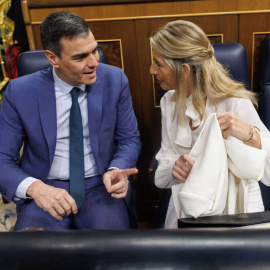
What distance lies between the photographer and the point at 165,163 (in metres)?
1.57

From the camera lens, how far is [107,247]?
2.26 feet

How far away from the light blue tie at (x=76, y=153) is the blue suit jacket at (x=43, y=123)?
0.06m

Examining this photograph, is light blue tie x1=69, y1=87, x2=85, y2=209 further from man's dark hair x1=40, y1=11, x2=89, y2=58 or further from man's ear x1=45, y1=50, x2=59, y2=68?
man's dark hair x1=40, y1=11, x2=89, y2=58

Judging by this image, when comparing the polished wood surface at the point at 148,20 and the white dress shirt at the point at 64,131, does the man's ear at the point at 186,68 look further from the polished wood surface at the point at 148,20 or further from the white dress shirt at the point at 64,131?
the polished wood surface at the point at 148,20

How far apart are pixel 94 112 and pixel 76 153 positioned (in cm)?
19

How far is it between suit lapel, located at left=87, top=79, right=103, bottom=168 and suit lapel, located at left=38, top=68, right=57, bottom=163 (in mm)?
150

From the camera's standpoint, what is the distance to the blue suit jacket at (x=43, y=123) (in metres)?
1.53

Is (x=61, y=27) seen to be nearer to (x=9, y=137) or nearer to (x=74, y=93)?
(x=74, y=93)

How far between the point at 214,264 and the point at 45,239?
327 millimetres

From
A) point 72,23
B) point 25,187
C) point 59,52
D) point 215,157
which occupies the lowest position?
point 25,187

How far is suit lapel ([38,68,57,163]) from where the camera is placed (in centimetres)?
153

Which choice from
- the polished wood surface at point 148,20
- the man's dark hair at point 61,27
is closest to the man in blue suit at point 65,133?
the man's dark hair at point 61,27

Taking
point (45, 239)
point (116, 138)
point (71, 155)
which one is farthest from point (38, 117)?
point (45, 239)

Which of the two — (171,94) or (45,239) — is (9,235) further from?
(171,94)
